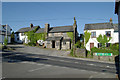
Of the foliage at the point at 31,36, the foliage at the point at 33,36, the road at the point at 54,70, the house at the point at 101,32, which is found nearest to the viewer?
the road at the point at 54,70

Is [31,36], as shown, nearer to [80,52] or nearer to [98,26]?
[80,52]

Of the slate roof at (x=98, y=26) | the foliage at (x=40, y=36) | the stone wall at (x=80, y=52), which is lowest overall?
the stone wall at (x=80, y=52)

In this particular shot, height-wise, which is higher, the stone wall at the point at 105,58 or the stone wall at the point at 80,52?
the stone wall at the point at 80,52

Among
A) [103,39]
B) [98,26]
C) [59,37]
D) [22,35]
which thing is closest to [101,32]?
[103,39]

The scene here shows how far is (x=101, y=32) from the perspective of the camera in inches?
1248

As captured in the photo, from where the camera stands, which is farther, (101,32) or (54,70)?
(101,32)

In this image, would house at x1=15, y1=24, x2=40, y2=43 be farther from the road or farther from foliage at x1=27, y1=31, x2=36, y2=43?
the road

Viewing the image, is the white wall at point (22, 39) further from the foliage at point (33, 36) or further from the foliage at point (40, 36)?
the foliage at point (40, 36)

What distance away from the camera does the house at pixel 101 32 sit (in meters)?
30.4

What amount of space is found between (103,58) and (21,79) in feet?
67.4

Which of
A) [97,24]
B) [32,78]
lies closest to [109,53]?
[97,24]

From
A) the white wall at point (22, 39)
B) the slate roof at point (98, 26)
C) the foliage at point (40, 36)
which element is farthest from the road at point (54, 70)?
the white wall at point (22, 39)

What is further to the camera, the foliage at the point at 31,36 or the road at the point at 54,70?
the foliage at the point at 31,36

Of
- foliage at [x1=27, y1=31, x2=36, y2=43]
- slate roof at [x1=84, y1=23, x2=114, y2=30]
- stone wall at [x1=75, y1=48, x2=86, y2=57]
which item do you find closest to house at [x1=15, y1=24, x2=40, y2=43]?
foliage at [x1=27, y1=31, x2=36, y2=43]
